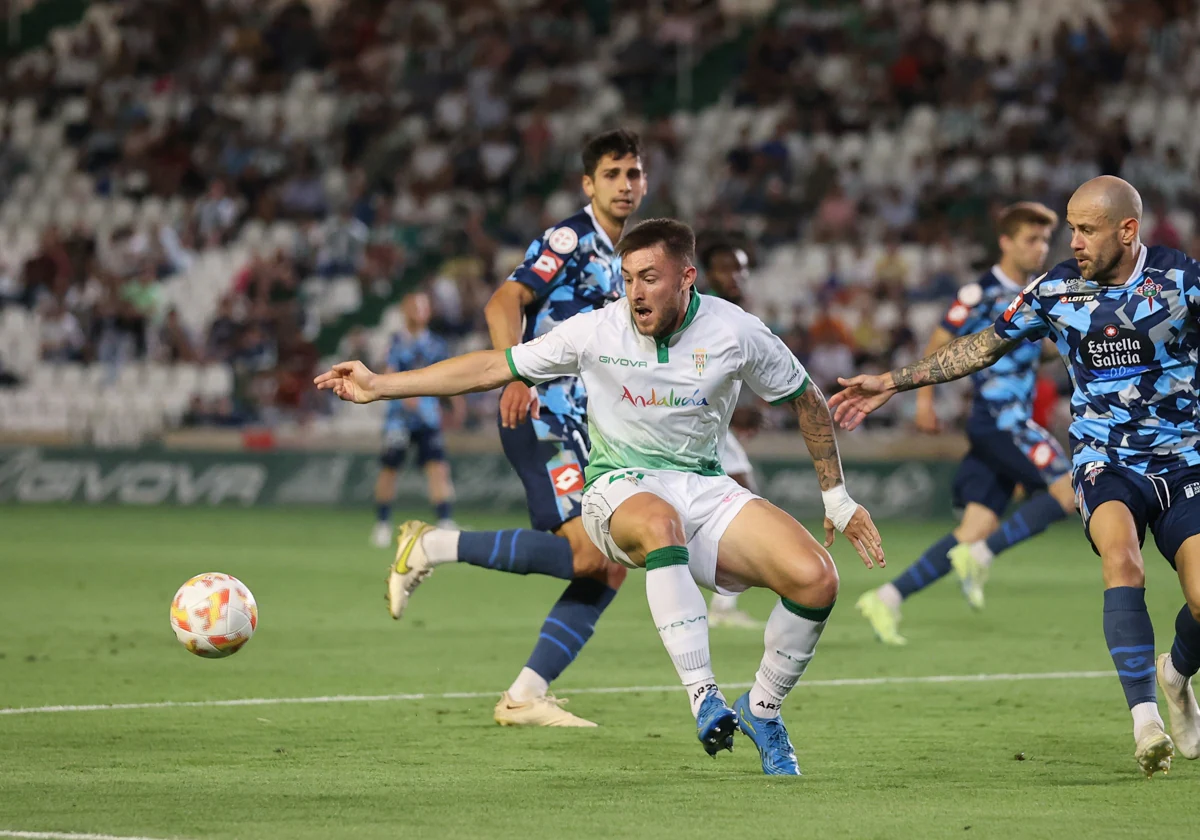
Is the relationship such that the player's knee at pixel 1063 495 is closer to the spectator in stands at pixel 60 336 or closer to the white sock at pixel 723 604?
the white sock at pixel 723 604

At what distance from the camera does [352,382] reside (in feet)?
21.8

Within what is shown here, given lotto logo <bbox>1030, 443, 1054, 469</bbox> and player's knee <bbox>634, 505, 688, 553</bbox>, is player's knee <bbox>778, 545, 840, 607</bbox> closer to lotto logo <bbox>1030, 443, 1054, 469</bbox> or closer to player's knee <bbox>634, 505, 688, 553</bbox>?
player's knee <bbox>634, 505, 688, 553</bbox>

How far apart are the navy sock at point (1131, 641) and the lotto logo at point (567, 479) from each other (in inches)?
96.4

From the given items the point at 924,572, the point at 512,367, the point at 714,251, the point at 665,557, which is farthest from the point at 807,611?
the point at 714,251

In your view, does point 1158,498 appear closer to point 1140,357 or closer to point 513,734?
point 1140,357

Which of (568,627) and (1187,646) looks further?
(568,627)

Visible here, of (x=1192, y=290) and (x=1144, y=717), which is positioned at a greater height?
(x=1192, y=290)

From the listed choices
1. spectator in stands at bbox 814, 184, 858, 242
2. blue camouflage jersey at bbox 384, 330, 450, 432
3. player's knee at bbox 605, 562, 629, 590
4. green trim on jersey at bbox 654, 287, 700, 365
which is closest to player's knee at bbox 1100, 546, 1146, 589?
green trim on jersey at bbox 654, 287, 700, 365

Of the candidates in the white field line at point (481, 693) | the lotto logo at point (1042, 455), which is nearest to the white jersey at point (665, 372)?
the white field line at point (481, 693)

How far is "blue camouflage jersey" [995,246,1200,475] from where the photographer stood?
654cm

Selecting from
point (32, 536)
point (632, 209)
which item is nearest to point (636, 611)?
point (632, 209)

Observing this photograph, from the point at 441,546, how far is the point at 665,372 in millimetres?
1824

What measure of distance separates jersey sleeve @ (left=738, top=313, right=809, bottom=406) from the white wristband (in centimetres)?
40

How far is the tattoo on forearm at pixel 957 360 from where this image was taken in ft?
22.8
